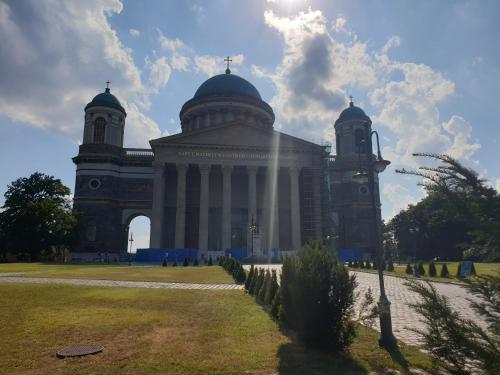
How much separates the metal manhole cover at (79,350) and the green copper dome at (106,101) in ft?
192

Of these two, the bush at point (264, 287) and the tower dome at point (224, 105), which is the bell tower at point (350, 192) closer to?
the tower dome at point (224, 105)

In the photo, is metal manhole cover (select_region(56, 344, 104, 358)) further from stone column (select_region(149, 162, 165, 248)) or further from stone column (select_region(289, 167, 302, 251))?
stone column (select_region(289, 167, 302, 251))

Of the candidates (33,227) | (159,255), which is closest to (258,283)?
(159,255)

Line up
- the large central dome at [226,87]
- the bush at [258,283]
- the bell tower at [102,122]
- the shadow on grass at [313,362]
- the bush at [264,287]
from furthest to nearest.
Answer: the large central dome at [226,87] → the bell tower at [102,122] → the bush at [258,283] → the bush at [264,287] → the shadow on grass at [313,362]

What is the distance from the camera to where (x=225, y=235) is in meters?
49.7

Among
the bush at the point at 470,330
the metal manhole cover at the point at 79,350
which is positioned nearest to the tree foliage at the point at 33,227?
the metal manhole cover at the point at 79,350

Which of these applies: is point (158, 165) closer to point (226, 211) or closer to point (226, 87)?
→ point (226, 211)

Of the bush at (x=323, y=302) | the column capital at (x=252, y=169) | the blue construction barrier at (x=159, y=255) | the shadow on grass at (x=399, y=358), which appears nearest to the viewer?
the shadow on grass at (x=399, y=358)

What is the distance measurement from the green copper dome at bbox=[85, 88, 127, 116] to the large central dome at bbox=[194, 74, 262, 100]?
49.2ft

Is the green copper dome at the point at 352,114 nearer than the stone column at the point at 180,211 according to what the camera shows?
No

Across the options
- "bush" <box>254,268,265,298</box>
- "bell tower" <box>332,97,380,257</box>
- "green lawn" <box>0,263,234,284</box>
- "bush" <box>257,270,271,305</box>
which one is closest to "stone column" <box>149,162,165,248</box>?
"green lawn" <box>0,263,234,284</box>

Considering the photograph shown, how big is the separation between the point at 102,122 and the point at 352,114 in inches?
1705

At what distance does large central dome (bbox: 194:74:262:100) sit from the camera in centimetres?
6881

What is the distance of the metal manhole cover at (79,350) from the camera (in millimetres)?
6928
